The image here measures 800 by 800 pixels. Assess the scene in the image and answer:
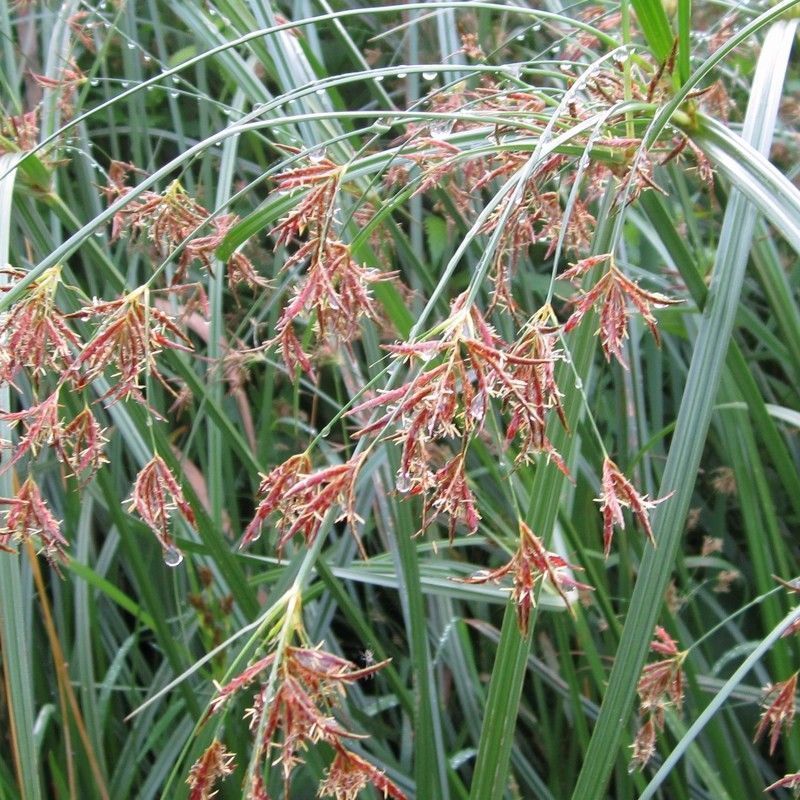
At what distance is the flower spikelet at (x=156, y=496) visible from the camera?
1.90 ft

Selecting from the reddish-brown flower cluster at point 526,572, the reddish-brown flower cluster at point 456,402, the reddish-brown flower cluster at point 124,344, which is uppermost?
the reddish-brown flower cluster at point 124,344

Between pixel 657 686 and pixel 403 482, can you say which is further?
pixel 657 686

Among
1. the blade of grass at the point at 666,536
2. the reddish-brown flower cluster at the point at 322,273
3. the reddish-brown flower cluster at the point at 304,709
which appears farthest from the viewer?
the blade of grass at the point at 666,536

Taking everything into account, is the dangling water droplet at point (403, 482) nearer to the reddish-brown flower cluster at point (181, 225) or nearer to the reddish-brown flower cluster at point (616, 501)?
the reddish-brown flower cluster at point (616, 501)

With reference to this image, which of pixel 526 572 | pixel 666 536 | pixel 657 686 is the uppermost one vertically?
pixel 526 572

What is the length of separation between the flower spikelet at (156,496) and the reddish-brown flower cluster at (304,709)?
130 millimetres

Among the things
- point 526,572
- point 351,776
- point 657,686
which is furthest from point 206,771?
point 657,686

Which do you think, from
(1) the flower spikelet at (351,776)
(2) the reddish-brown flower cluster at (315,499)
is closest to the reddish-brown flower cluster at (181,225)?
(2) the reddish-brown flower cluster at (315,499)

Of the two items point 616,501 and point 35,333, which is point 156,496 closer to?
point 35,333

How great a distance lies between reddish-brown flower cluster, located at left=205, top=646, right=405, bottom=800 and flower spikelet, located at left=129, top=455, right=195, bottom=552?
130mm

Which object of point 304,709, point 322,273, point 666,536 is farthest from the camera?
point 666,536

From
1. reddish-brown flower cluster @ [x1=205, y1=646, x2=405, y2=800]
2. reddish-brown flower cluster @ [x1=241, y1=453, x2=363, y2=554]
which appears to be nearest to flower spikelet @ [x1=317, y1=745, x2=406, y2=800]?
reddish-brown flower cluster @ [x1=205, y1=646, x2=405, y2=800]

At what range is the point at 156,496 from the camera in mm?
594

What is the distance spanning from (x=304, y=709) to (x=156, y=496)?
0.66ft
